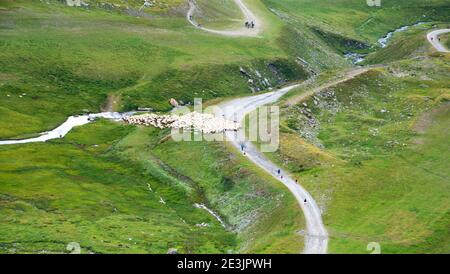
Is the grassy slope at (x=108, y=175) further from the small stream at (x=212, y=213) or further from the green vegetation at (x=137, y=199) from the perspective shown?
the small stream at (x=212, y=213)

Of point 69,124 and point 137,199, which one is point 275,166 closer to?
point 137,199

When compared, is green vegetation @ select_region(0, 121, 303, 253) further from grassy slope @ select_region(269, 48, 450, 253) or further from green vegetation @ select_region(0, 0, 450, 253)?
grassy slope @ select_region(269, 48, 450, 253)

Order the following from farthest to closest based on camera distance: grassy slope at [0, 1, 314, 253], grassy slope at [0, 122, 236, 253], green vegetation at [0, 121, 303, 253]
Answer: grassy slope at [0, 1, 314, 253] → green vegetation at [0, 121, 303, 253] → grassy slope at [0, 122, 236, 253]

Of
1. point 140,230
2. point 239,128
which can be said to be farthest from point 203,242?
point 239,128

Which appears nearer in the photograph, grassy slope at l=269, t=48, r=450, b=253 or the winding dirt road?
the winding dirt road

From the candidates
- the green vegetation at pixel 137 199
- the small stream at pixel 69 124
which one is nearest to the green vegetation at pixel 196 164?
the green vegetation at pixel 137 199

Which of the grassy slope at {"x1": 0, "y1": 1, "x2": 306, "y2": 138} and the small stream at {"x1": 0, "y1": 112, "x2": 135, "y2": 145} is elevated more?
the grassy slope at {"x1": 0, "y1": 1, "x2": 306, "y2": 138}

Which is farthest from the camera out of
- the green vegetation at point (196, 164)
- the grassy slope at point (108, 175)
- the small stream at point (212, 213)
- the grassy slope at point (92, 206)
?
the small stream at point (212, 213)

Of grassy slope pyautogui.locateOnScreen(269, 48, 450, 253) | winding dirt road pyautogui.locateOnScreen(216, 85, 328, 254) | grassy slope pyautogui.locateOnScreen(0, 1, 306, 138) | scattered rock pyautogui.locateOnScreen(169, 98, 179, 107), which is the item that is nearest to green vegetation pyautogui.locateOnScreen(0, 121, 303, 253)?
winding dirt road pyautogui.locateOnScreen(216, 85, 328, 254)

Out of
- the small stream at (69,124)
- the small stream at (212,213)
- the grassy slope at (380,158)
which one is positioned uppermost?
the grassy slope at (380,158)

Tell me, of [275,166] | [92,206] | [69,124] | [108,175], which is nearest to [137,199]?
[92,206]

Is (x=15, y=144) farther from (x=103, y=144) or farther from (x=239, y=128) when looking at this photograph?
(x=239, y=128)
